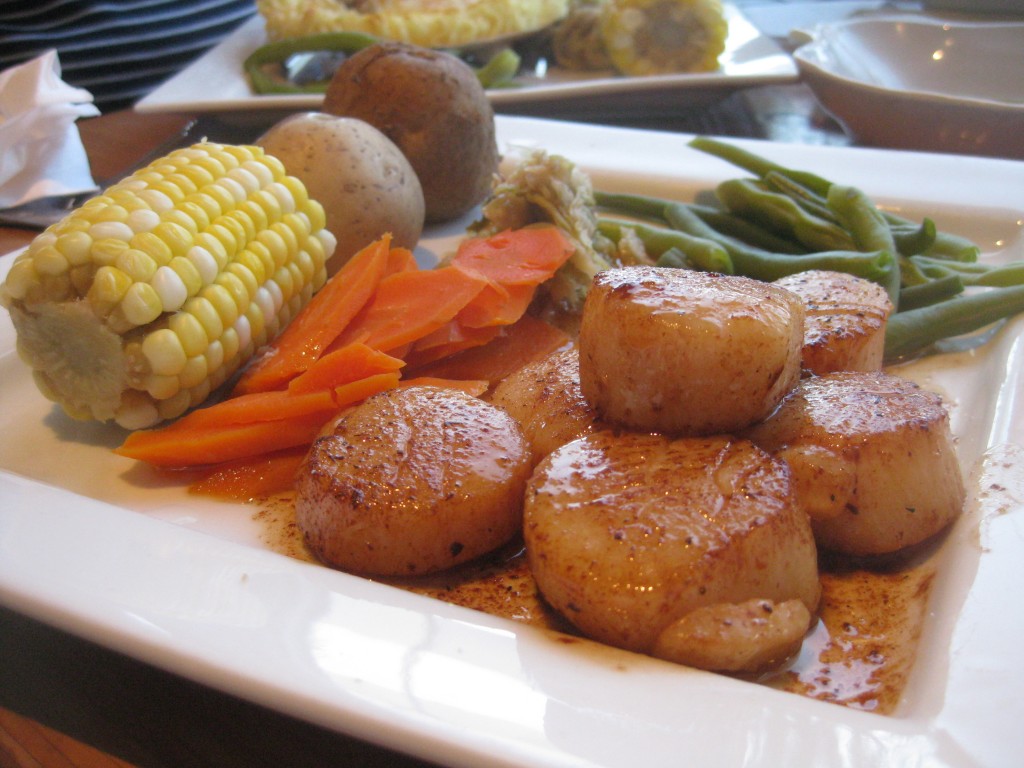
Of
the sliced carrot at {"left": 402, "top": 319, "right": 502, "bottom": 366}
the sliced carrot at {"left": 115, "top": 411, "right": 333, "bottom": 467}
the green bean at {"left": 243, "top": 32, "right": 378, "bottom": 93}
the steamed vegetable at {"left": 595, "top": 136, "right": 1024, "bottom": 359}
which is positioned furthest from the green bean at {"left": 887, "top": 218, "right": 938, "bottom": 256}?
the green bean at {"left": 243, "top": 32, "right": 378, "bottom": 93}

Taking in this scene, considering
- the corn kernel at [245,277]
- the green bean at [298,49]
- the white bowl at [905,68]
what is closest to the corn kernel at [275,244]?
the corn kernel at [245,277]

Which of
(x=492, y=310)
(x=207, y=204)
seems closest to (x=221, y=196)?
(x=207, y=204)

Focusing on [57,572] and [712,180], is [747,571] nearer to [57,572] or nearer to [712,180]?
[57,572]

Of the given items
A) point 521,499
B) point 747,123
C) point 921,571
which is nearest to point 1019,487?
point 921,571

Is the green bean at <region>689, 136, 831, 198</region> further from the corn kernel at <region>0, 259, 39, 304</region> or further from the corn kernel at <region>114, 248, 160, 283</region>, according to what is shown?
the corn kernel at <region>0, 259, 39, 304</region>

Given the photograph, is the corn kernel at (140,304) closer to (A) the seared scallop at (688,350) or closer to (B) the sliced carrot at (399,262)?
(B) the sliced carrot at (399,262)

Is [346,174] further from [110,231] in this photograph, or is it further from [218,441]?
[218,441]
